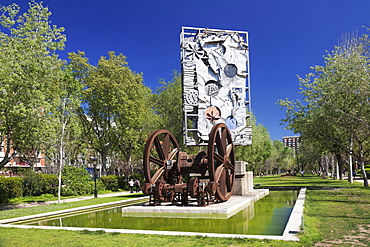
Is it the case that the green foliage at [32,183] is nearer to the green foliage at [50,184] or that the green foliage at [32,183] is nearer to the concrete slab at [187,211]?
the green foliage at [50,184]

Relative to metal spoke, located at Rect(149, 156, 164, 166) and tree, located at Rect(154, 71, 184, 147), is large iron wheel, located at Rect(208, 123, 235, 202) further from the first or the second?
tree, located at Rect(154, 71, 184, 147)

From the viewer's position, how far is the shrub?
36312 mm

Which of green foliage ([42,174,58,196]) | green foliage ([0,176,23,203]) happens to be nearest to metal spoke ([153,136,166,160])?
green foliage ([0,176,23,203])

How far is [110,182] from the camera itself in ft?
121

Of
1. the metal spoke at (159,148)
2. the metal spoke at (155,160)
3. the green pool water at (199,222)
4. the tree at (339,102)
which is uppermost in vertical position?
the tree at (339,102)

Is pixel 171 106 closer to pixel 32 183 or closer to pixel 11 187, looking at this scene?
pixel 32 183

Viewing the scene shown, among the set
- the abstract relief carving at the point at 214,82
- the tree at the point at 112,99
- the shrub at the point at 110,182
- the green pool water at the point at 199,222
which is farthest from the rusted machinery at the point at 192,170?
the tree at the point at 112,99

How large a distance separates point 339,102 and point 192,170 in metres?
12.5

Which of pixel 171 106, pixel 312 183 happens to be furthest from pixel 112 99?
pixel 312 183

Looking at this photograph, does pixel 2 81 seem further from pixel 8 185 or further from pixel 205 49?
pixel 205 49

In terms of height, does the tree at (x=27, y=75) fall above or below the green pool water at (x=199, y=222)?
above

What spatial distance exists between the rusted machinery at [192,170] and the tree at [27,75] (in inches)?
270

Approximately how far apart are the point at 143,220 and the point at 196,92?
53.6 feet

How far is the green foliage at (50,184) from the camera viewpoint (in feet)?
97.1
